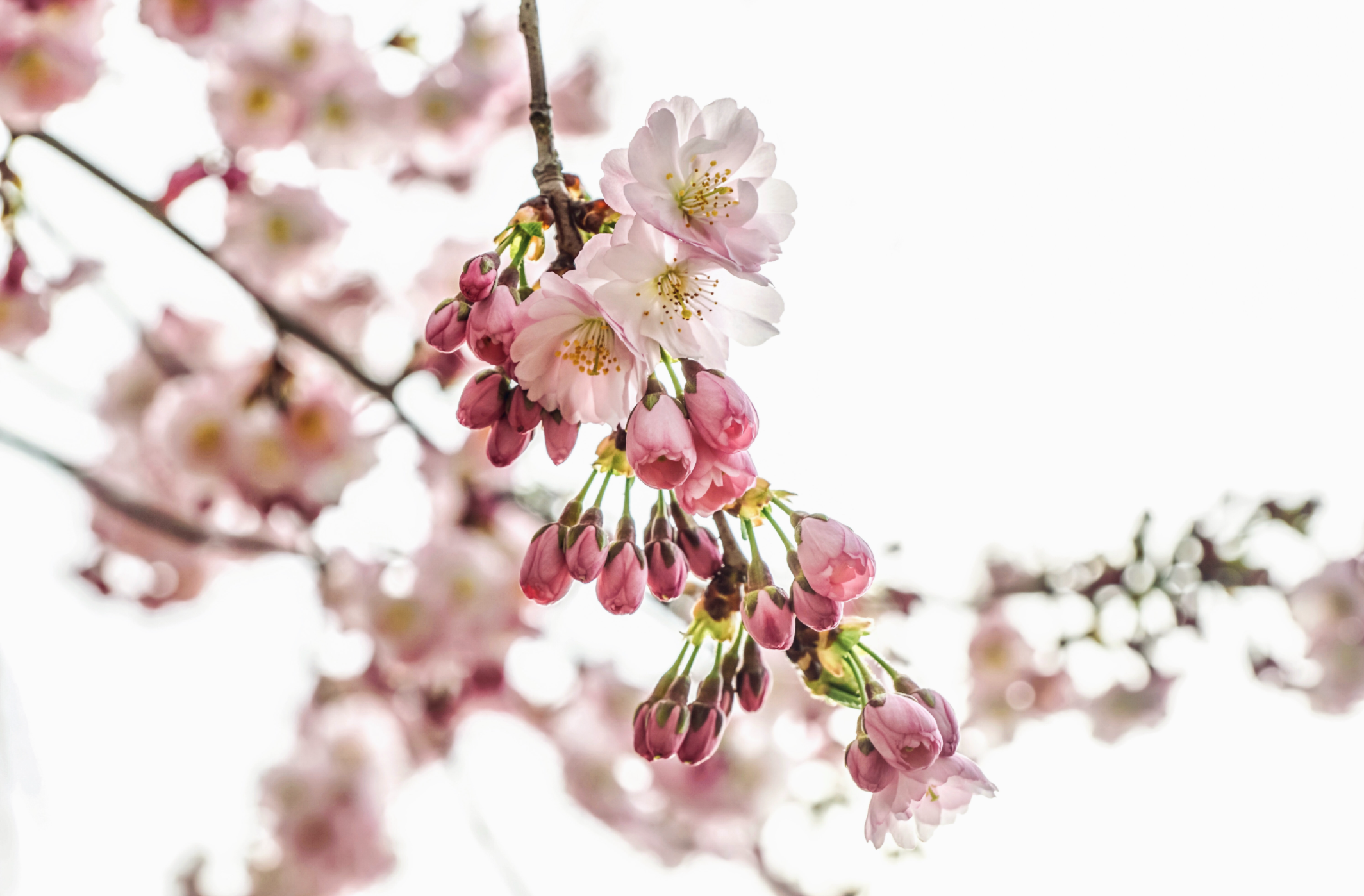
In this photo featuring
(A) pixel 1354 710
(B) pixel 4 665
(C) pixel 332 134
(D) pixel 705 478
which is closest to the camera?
(D) pixel 705 478

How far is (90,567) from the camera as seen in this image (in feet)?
3.14

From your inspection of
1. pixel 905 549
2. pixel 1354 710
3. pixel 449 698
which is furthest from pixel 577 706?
pixel 1354 710

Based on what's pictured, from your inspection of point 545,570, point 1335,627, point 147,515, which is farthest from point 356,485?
point 1335,627

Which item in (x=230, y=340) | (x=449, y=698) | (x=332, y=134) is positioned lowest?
(x=449, y=698)

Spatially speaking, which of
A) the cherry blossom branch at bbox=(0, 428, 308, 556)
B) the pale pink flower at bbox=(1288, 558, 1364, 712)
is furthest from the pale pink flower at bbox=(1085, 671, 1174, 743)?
the cherry blossom branch at bbox=(0, 428, 308, 556)

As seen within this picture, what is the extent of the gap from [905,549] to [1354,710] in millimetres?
624

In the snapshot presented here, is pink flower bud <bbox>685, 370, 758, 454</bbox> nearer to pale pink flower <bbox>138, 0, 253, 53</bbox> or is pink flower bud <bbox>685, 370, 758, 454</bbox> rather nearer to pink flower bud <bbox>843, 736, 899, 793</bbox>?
pink flower bud <bbox>843, 736, 899, 793</bbox>

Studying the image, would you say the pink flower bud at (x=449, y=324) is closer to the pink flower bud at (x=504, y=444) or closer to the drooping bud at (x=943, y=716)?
the pink flower bud at (x=504, y=444)

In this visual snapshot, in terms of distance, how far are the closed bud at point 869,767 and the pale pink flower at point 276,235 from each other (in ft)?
2.67

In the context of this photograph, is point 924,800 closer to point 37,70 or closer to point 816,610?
point 816,610

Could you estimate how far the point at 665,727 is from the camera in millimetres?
379

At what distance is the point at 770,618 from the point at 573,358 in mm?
133

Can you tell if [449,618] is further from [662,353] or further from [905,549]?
[662,353]

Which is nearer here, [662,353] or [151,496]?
[662,353]
